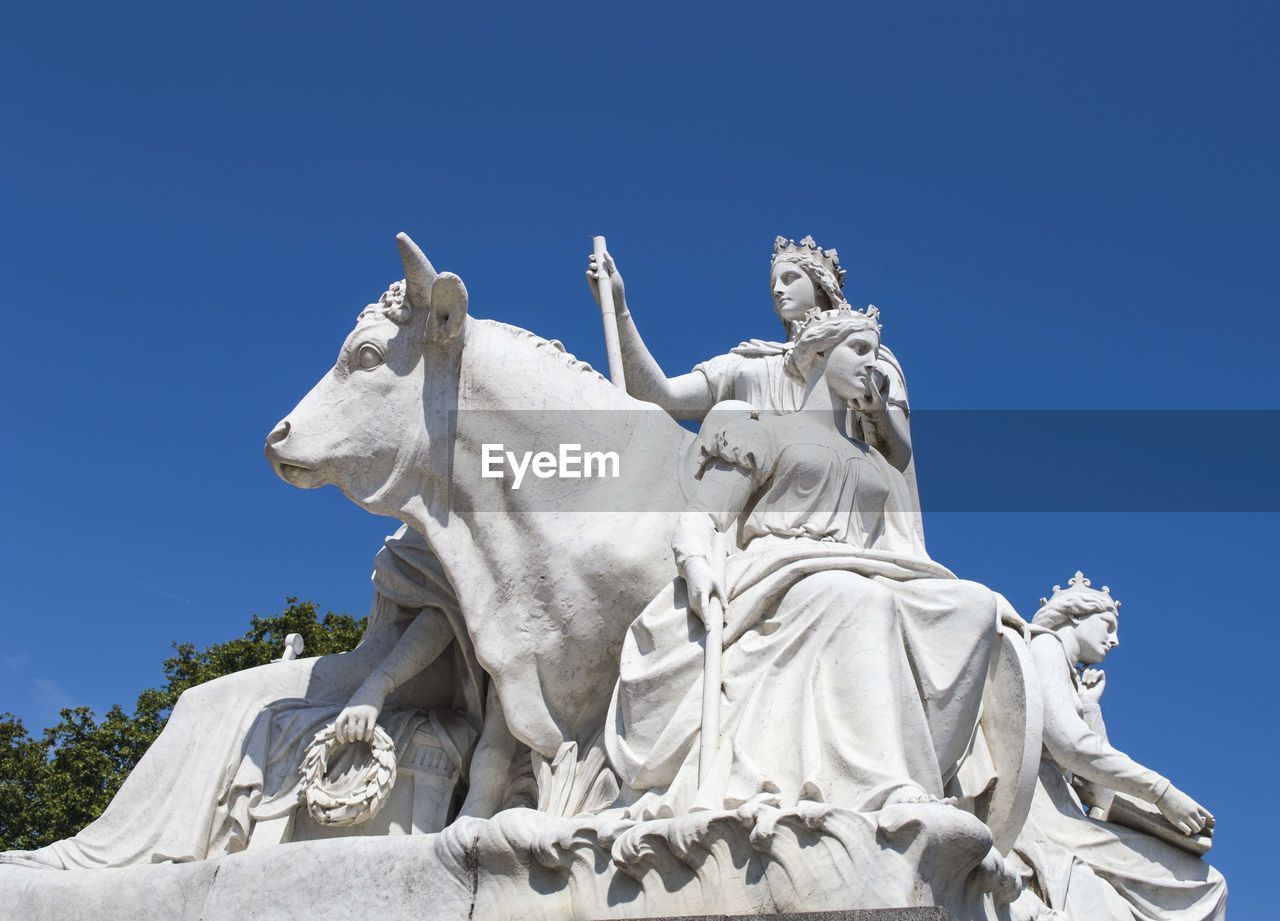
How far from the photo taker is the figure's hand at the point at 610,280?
8016 millimetres

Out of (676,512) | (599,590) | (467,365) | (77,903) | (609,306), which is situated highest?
(609,306)

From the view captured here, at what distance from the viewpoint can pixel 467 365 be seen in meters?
6.41

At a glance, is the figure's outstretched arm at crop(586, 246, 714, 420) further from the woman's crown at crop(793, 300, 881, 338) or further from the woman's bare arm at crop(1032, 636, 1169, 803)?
the woman's bare arm at crop(1032, 636, 1169, 803)

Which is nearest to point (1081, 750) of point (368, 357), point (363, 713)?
point (363, 713)

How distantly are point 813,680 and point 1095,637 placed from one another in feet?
10.4

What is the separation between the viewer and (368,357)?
6.39 meters

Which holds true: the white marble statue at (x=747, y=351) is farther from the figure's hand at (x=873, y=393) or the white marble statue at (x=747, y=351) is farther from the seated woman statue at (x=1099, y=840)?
the seated woman statue at (x=1099, y=840)

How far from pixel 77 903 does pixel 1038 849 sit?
3.97 metres

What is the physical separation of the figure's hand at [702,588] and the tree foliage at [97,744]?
13171 mm

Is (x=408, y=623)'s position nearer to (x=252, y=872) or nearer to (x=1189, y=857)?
(x=252, y=872)

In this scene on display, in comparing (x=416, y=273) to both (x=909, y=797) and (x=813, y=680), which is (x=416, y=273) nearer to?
(x=813, y=680)

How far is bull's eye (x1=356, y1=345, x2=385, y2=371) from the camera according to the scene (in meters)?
6.39

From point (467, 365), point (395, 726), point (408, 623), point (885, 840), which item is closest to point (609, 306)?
point (467, 365)

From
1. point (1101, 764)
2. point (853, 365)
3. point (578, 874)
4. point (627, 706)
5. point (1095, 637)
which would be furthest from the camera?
point (1095, 637)
